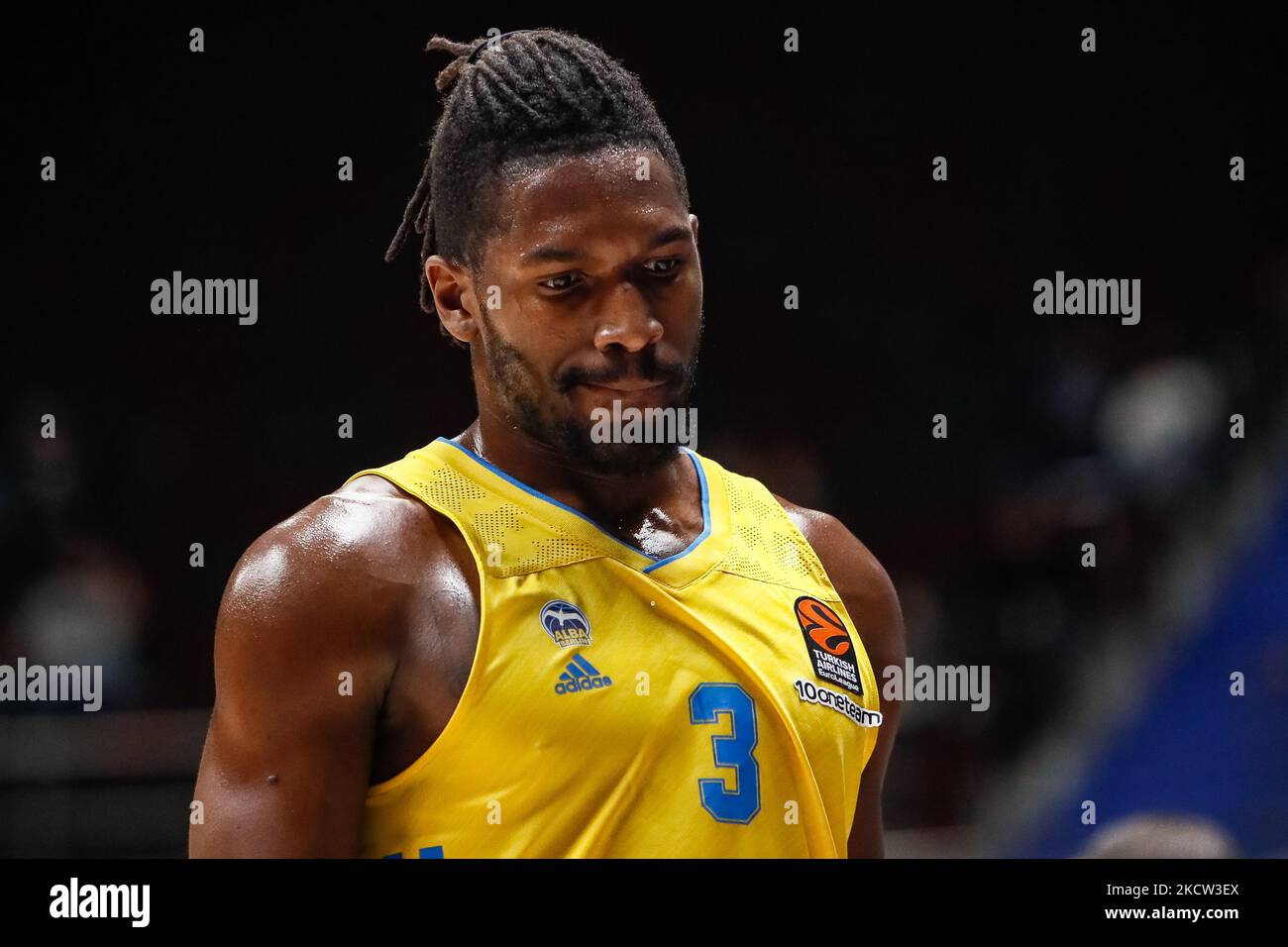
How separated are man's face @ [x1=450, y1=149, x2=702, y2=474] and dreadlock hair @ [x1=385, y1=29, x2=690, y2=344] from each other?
4 centimetres

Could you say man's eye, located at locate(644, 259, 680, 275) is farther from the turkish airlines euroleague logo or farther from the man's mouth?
the turkish airlines euroleague logo

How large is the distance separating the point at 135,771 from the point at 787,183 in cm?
326

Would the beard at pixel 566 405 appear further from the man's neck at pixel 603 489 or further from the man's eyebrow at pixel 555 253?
the man's eyebrow at pixel 555 253

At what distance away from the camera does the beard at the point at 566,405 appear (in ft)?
6.87

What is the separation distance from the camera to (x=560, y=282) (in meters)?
2.05

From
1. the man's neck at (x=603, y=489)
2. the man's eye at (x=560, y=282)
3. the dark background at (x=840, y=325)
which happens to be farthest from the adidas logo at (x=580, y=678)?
the dark background at (x=840, y=325)

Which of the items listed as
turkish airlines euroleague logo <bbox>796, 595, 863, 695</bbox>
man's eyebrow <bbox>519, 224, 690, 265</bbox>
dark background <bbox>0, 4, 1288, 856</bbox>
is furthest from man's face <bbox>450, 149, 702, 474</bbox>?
dark background <bbox>0, 4, 1288, 856</bbox>

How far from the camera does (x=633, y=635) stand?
6.65ft

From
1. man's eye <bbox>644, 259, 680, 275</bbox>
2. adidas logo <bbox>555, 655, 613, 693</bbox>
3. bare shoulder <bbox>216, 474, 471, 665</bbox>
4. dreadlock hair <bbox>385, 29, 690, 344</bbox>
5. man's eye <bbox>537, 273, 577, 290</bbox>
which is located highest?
dreadlock hair <bbox>385, 29, 690, 344</bbox>

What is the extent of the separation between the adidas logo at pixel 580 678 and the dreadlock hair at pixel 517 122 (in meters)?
0.60

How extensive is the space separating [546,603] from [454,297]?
52 centimetres

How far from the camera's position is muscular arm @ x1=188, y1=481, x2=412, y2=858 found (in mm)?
1850
